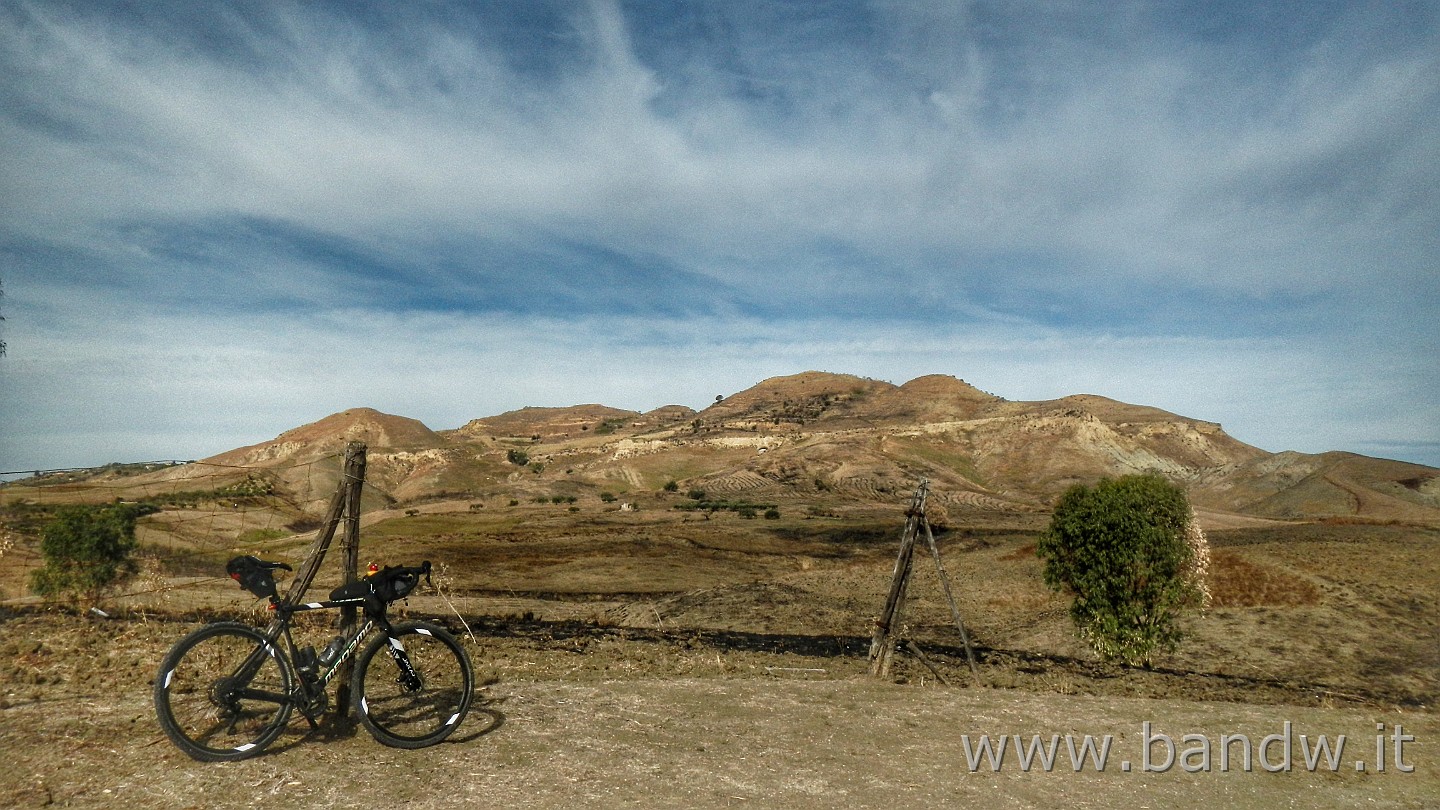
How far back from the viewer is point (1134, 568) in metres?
18.7

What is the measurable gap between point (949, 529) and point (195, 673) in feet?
213

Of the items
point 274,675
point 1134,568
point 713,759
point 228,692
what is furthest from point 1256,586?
point 228,692

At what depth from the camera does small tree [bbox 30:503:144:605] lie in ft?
69.1

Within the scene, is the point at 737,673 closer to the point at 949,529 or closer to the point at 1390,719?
the point at 1390,719

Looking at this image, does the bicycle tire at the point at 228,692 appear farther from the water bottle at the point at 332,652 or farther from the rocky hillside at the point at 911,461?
the rocky hillside at the point at 911,461

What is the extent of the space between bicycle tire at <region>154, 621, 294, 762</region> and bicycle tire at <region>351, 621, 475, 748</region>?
63 centimetres

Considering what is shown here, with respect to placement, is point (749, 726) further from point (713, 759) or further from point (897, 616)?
point (897, 616)

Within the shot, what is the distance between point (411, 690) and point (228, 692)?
1466 millimetres

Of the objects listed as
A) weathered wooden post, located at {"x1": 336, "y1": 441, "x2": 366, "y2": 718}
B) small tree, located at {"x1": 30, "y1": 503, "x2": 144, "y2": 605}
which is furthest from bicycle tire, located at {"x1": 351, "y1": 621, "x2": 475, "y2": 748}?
small tree, located at {"x1": 30, "y1": 503, "x2": 144, "y2": 605}

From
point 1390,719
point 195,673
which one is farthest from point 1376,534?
point 195,673

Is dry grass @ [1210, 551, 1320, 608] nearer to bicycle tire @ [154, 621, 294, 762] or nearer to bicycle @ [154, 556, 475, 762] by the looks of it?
bicycle @ [154, 556, 475, 762]

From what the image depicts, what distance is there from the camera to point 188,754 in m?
6.08

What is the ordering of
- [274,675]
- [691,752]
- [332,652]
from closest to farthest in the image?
1. [274,675]
2. [332,652]
3. [691,752]

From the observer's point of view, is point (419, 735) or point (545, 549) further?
point (545, 549)
